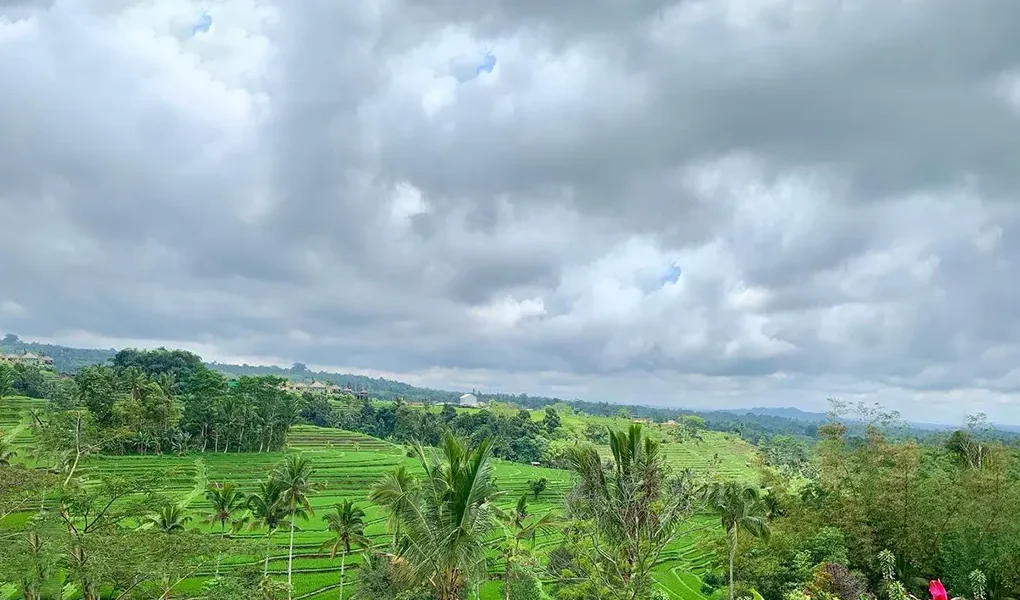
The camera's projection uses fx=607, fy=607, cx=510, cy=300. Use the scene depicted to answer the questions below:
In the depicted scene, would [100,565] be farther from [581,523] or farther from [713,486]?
[713,486]

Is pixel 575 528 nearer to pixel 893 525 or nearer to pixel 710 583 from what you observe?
pixel 893 525

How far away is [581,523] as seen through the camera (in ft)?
45.9

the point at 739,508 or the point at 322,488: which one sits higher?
the point at 739,508

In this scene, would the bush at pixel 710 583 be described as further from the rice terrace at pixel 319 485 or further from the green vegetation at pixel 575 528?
the rice terrace at pixel 319 485

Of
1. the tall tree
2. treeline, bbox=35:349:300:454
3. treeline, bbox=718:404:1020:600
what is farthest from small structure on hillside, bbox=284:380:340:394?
the tall tree

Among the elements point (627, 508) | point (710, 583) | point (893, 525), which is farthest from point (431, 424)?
point (627, 508)

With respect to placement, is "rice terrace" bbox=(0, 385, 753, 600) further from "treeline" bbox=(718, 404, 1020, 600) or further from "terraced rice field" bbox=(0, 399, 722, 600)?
"treeline" bbox=(718, 404, 1020, 600)

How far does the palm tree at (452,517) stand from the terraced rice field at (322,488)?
10.4ft

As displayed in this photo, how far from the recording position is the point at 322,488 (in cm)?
3562

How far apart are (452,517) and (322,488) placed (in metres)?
25.9

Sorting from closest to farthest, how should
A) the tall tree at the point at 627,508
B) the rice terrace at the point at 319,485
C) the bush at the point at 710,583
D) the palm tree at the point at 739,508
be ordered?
the tall tree at the point at 627,508 < the palm tree at the point at 739,508 < the rice terrace at the point at 319,485 < the bush at the point at 710,583

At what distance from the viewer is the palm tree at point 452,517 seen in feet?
41.1

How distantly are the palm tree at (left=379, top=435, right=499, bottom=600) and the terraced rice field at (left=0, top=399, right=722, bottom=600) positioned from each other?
3.18m

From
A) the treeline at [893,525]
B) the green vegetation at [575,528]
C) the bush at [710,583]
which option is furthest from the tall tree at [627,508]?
the bush at [710,583]
